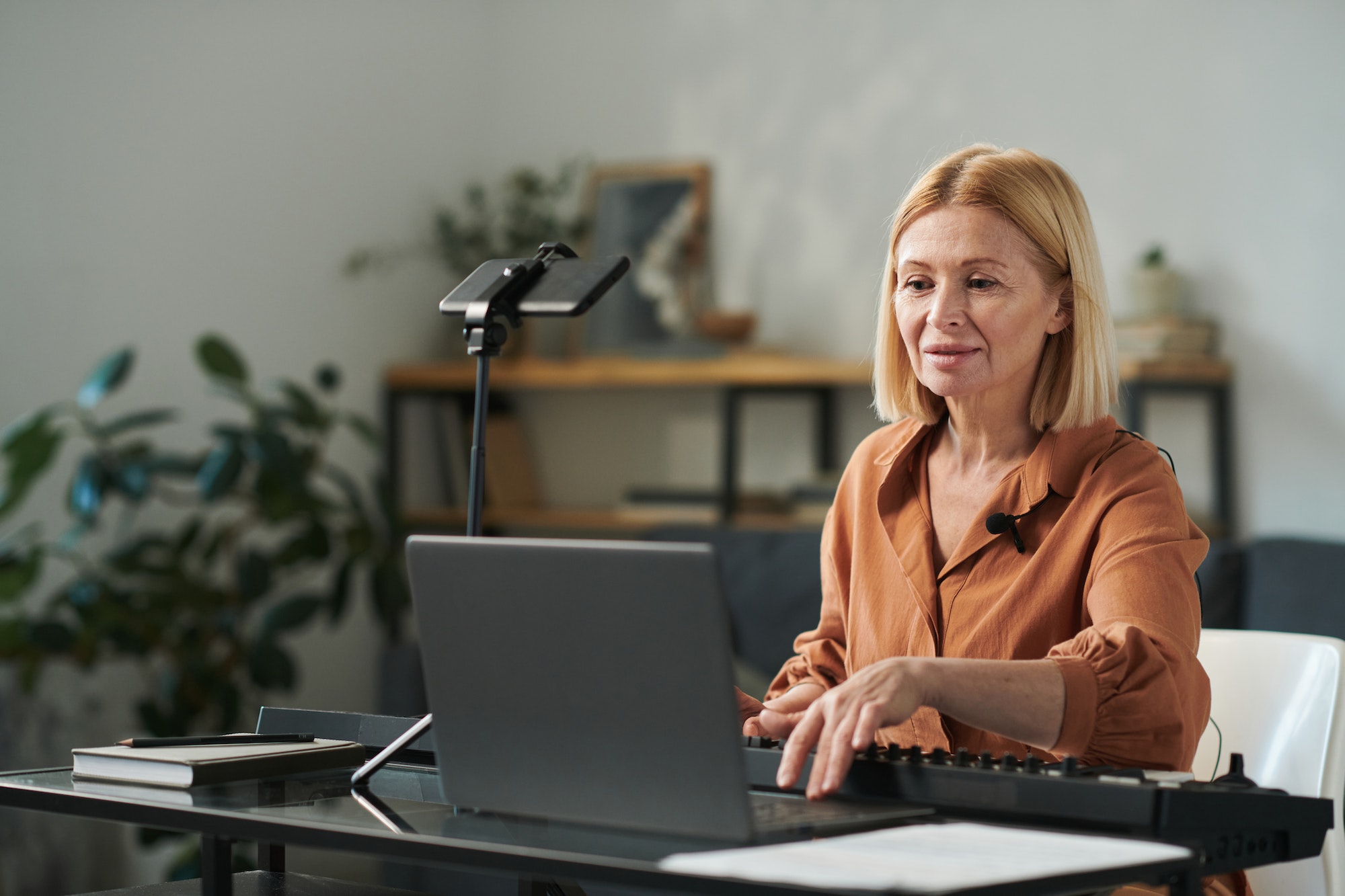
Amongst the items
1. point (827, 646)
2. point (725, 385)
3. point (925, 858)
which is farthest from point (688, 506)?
point (925, 858)

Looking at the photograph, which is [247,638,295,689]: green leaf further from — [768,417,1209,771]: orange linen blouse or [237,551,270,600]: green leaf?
[768,417,1209,771]: orange linen blouse

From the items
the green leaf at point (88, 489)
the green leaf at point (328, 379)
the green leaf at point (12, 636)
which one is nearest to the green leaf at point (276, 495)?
the green leaf at point (328, 379)

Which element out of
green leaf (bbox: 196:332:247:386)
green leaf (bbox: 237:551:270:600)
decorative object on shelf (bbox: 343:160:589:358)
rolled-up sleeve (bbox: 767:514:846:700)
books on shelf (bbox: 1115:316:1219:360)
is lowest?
green leaf (bbox: 237:551:270:600)

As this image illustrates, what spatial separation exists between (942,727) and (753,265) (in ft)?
8.79

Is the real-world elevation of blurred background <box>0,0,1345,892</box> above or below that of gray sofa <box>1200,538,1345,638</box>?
above

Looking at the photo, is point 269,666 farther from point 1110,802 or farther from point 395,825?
point 1110,802

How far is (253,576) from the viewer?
3.28 metres

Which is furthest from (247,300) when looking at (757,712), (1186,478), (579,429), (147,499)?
(757,712)

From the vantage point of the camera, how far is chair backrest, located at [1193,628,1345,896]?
1659 millimetres

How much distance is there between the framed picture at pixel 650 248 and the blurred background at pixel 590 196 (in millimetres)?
49

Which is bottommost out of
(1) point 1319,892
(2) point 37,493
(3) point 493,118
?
(1) point 1319,892

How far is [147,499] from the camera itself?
3.38 metres

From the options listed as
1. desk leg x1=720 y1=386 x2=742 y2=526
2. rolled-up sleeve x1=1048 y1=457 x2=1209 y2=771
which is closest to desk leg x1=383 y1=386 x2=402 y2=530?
desk leg x1=720 y1=386 x2=742 y2=526

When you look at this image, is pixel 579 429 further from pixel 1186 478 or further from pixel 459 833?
pixel 459 833
